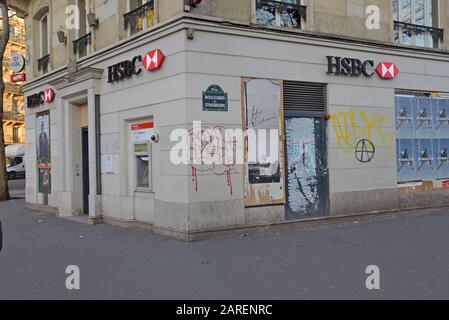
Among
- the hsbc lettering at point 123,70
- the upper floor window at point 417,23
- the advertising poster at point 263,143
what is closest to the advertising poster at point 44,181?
the hsbc lettering at point 123,70

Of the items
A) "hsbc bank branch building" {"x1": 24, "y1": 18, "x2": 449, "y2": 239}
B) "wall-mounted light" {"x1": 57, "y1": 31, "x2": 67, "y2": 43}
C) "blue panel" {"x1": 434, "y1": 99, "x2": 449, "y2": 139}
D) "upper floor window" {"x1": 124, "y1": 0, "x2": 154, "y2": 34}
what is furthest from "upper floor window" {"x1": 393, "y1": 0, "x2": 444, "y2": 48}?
"wall-mounted light" {"x1": 57, "y1": 31, "x2": 67, "y2": 43}

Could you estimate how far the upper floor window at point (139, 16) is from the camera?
10.1 meters

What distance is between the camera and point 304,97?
10477 millimetres

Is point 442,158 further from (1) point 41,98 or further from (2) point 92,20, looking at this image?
(1) point 41,98

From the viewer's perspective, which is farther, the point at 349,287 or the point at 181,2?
the point at 181,2

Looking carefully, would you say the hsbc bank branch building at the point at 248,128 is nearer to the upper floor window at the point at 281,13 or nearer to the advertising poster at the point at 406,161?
the advertising poster at the point at 406,161

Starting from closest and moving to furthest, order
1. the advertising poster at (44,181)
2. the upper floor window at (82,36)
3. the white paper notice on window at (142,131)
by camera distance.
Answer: the white paper notice on window at (142,131)
the upper floor window at (82,36)
the advertising poster at (44,181)

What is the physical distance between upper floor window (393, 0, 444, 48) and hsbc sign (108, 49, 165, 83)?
20.6 feet

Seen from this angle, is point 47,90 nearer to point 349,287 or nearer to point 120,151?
point 120,151

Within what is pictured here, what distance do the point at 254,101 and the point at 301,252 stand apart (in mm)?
3368

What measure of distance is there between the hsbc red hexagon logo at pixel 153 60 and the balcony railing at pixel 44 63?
633 cm

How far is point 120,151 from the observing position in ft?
35.8

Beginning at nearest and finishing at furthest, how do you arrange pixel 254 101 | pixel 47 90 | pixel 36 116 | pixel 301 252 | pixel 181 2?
pixel 301 252, pixel 181 2, pixel 254 101, pixel 47 90, pixel 36 116
